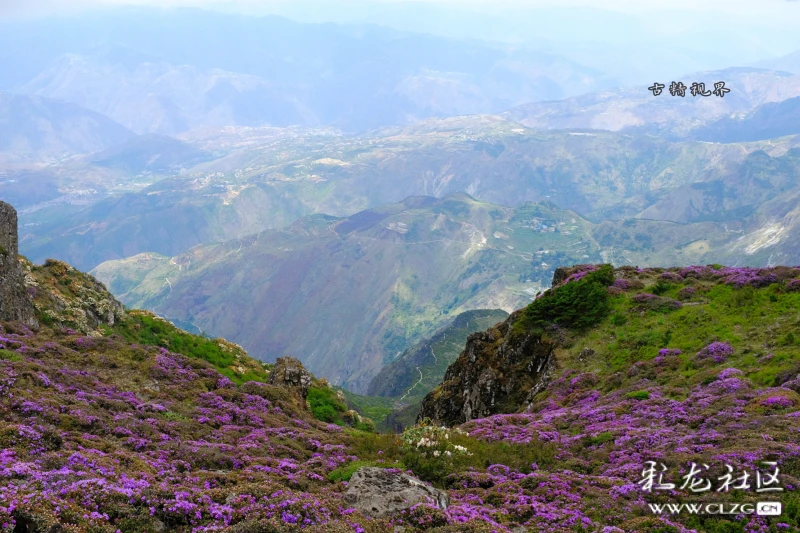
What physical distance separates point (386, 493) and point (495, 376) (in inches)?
1265

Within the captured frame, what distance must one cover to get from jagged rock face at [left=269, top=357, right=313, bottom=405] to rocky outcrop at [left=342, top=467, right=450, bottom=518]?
23753 mm

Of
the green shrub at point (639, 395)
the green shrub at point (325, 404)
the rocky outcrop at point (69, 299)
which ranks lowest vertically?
the green shrub at point (325, 404)

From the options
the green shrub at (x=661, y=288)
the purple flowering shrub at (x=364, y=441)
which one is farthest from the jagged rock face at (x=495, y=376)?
the green shrub at (x=661, y=288)

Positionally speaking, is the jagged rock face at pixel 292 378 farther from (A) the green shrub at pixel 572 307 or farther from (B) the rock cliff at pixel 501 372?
(A) the green shrub at pixel 572 307

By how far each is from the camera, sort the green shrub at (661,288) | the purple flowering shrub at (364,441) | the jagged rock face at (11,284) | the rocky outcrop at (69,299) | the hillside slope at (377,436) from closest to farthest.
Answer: the purple flowering shrub at (364,441), the hillside slope at (377,436), the jagged rock face at (11,284), the rocky outcrop at (69,299), the green shrub at (661,288)

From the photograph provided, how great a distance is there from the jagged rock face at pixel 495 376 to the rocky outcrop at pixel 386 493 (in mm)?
26037

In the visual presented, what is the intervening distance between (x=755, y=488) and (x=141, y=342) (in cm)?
4529

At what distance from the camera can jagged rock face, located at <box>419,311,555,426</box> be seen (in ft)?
154

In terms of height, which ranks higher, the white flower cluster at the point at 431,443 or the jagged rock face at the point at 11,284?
the jagged rock face at the point at 11,284

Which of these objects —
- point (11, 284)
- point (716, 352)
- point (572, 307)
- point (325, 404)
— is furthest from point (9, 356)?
point (572, 307)

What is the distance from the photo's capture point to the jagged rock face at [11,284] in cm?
3656

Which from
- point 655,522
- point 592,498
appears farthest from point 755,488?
point 592,498

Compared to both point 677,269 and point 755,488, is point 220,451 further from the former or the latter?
point 677,269

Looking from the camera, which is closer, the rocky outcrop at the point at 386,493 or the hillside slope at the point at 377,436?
the hillside slope at the point at 377,436
